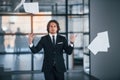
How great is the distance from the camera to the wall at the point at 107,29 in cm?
1210

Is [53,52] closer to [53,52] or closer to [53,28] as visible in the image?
[53,52]

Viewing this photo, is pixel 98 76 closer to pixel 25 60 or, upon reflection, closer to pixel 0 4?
pixel 25 60

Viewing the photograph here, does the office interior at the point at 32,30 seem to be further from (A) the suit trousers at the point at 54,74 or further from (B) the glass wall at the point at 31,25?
(A) the suit trousers at the point at 54,74

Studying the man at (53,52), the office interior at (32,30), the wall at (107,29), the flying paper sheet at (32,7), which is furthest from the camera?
the office interior at (32,30)

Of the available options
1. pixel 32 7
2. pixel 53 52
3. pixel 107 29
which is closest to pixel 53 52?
pixel 53 52

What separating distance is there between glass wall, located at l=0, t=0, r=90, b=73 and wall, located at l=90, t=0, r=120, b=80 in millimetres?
1987

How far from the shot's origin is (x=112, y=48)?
478 inches

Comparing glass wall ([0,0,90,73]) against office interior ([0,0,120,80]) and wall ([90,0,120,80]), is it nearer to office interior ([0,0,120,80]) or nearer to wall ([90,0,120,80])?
office interior ([0,0,120,80])

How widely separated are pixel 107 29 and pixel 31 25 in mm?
3632

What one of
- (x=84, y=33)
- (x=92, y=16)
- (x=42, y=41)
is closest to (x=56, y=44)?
(x=42, y=41)

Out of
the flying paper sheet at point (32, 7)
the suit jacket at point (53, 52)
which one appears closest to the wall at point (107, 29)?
the flying paper sheet at point (32, 7)

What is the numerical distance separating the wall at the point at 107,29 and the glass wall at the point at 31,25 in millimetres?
1987

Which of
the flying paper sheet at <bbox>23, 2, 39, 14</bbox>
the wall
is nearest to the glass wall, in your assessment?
the wall

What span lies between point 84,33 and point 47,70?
28.2 ft
